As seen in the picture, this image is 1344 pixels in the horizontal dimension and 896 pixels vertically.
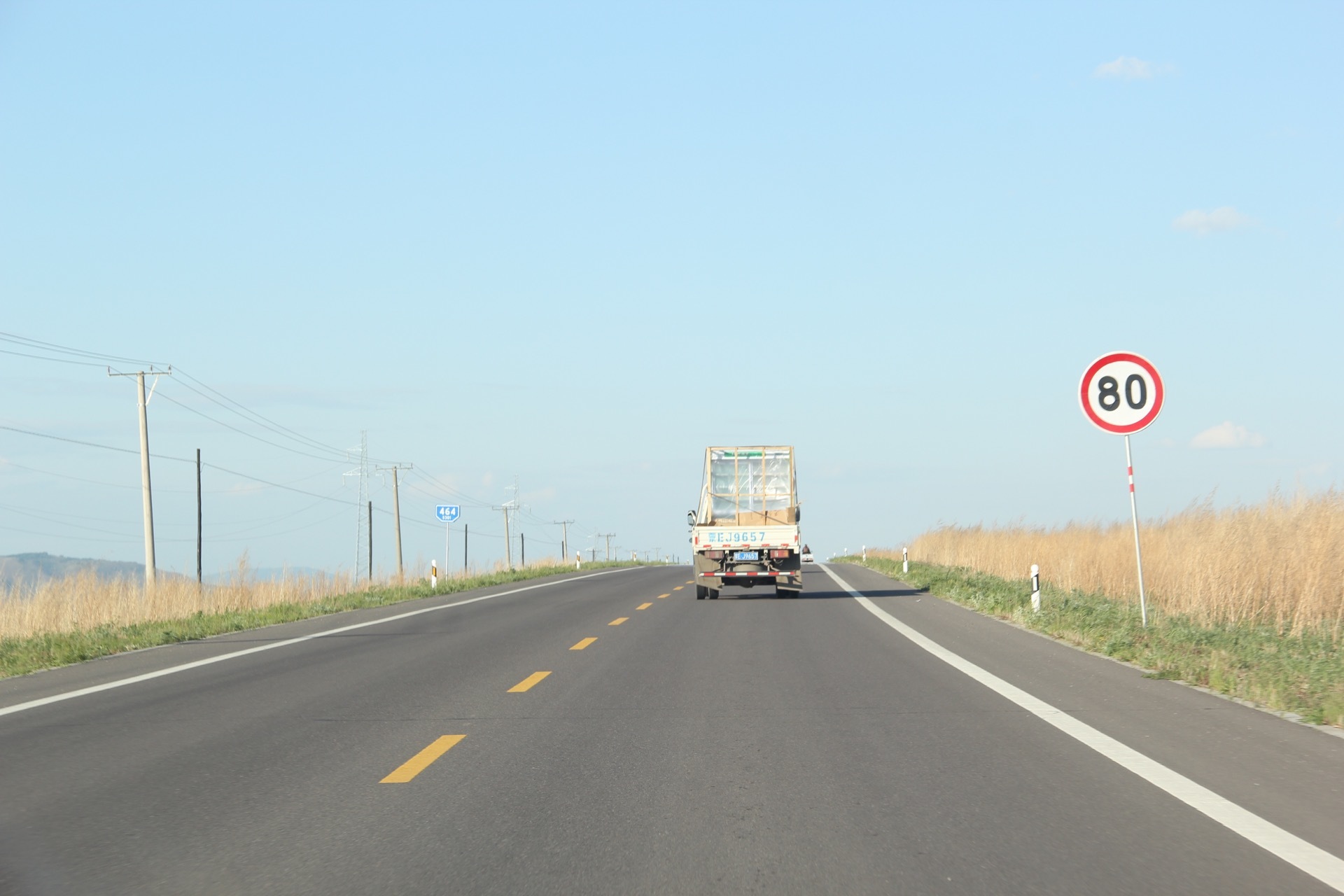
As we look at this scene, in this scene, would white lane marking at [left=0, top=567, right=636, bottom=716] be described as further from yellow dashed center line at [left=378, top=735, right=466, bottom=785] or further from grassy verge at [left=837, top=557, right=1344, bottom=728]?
grassy verge at [left=837, top=557, right=1344, bottom=728]

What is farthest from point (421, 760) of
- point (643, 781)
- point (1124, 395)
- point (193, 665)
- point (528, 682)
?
point (1124, 395)

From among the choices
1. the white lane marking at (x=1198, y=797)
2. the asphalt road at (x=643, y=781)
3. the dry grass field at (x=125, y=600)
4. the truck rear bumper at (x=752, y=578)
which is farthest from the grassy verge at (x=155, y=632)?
the white lane marking at (x=1198, y=797)

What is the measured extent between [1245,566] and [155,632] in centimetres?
1553

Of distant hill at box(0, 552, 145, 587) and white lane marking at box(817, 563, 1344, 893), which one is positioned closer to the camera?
white lane marking at box(817, 563, 1344, 893)

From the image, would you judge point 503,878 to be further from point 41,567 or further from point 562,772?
point 41,567

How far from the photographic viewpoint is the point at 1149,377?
16.0m

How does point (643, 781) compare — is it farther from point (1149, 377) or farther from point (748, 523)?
point (748, 523)

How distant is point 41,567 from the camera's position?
28.0 m

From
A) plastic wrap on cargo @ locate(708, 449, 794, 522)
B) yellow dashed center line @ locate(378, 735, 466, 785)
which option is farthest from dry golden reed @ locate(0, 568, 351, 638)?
yellow dashed center line @ locate(378, 735, 466, 785)

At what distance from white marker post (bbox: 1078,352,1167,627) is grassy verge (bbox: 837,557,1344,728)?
3.26 feet

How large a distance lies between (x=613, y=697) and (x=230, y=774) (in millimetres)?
3955

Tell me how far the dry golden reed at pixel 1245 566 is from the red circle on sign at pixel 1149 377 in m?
2.57

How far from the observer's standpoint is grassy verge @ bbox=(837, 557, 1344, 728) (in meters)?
10.2

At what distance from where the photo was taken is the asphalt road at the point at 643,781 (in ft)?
18.1
